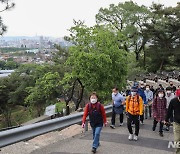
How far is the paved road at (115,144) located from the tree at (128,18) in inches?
1201

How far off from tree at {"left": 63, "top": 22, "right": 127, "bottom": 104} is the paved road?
10.4 meters

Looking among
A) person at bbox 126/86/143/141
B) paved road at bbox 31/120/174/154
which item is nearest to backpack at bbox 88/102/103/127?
paved road at bbox 31/120/174/154

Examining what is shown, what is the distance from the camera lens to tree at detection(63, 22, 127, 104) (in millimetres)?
19484

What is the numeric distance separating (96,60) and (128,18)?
73.4ft

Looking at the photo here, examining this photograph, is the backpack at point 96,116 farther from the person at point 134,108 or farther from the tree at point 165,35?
the tree at point 165,35

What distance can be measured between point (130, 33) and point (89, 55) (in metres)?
22.3

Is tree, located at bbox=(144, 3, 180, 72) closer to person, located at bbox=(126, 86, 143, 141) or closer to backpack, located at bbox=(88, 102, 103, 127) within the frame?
person, located at bbox=(126, 86, 143, 141)

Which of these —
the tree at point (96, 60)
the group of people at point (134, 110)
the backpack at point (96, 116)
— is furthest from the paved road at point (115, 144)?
the tree at point (96, 60)

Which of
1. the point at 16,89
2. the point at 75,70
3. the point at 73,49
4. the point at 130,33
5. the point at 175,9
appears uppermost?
Result: the point at 175,9

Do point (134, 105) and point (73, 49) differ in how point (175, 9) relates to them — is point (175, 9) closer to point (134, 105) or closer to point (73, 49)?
point (73, 49)

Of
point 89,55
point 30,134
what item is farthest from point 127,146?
point 89,55

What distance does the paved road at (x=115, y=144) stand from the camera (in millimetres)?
7141

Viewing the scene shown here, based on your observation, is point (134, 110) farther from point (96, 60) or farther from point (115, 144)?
point (96, 60)

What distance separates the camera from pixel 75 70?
20.5 meters
